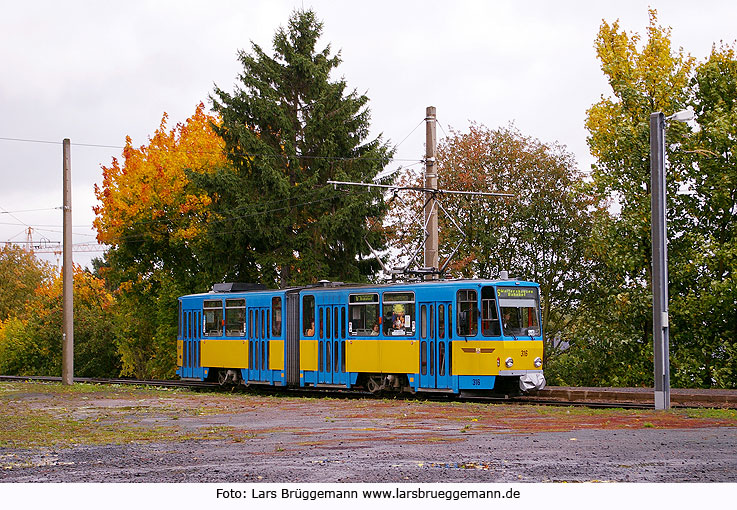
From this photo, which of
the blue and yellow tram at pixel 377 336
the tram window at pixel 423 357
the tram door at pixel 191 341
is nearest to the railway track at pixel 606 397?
the blue and yellow tram at pixel 377 336

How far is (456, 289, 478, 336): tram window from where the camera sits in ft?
80.9

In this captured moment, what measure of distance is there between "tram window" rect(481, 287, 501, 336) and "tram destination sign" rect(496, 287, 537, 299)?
0.73 ft

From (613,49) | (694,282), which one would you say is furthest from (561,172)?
(694,282)

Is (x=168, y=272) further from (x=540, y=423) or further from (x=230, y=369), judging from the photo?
(x=540, y=423)

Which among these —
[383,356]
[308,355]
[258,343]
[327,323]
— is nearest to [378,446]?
[383,356]

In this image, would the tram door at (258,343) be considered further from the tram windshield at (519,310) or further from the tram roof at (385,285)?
the tram windshield at (519,310)

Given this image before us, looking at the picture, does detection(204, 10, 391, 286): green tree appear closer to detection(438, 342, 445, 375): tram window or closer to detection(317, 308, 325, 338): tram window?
detection(317, 308, 325, 338): tram window

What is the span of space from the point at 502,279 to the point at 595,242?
8.10 metres

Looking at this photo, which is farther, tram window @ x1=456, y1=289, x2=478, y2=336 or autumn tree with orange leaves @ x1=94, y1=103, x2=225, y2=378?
autumn tree with orange leaves @ x1=94, y1=103, x2=225, y2=378

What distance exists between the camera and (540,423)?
17.7 metres

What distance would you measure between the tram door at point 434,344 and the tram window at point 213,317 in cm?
883

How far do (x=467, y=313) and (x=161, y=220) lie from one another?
73.8ft

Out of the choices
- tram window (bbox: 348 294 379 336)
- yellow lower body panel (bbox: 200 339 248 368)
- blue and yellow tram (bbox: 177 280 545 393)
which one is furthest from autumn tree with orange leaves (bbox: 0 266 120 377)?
tram window (bbox: 348 294 379 336)

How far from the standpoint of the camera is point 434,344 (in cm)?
2547
